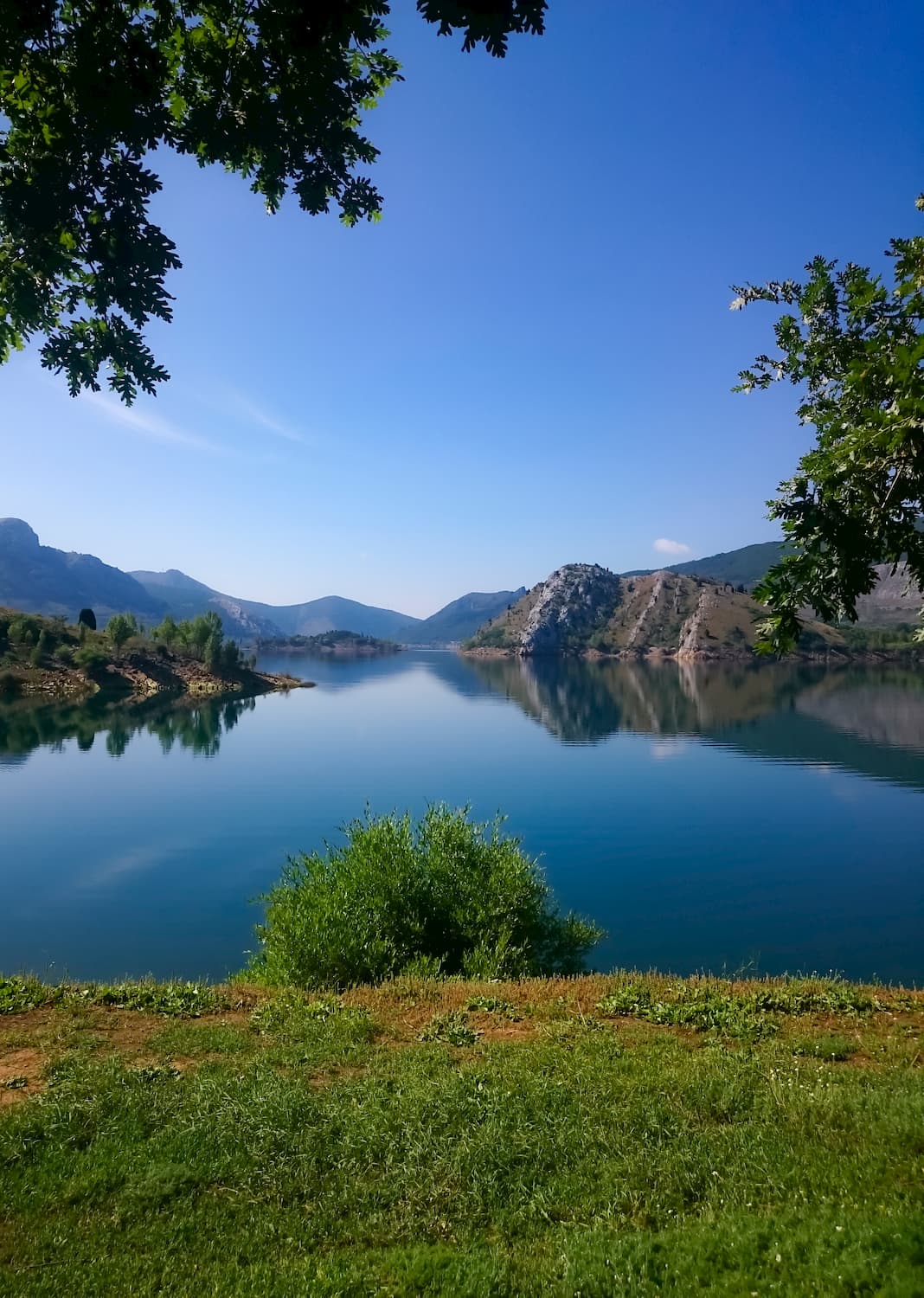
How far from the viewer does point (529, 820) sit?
60.5 meters

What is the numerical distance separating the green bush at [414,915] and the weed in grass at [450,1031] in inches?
284

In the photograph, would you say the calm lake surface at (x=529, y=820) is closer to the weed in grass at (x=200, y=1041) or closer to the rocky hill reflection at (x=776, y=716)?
the rocky hill reflection at (x=776, y=716)

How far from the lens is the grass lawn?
260 inches

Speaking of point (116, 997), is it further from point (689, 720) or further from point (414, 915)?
point (689, 720)

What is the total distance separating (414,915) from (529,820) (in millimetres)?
37103

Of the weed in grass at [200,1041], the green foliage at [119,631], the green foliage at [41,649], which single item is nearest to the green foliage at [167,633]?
the green foliage at [119,631]

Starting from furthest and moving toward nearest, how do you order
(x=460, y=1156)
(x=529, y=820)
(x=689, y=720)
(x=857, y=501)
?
(x=689, y=720)
(x=529, y=820)
(x=460, y=1156)
(x=857, y=501)

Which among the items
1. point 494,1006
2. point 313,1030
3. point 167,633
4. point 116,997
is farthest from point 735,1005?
point 167,633

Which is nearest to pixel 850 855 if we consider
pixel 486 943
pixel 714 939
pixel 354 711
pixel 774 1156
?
pixel 714 939

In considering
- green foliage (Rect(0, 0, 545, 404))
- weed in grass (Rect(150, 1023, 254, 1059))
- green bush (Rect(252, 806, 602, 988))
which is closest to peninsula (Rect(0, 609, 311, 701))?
green bush (Rect(252, 806, 602, 988))

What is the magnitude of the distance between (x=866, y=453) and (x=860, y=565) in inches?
41.2

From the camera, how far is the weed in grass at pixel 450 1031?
13156mm

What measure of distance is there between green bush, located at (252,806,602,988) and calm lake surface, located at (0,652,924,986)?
7853 mm

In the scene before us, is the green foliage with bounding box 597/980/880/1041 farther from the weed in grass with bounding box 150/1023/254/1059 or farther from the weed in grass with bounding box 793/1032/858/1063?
the weed in grass with bounding box 150/1023/254/1059
